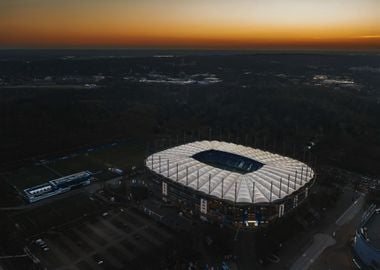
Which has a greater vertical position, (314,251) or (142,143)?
(314,251)

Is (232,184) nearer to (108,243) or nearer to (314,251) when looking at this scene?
(314,251)

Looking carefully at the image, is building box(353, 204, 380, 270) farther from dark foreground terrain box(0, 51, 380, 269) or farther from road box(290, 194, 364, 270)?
dark foreground terrain box(0, 51, 380, 269)

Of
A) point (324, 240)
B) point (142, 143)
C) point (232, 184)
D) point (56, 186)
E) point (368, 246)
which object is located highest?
point (232, 184)

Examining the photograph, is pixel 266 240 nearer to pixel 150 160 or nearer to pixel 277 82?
pixel 150 160

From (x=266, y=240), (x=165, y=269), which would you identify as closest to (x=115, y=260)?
(x=165, y=269)

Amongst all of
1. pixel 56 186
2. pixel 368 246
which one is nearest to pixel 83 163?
pixel 56 186

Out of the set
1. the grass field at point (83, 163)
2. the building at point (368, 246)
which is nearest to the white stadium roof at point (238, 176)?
the building at point (368, 246)

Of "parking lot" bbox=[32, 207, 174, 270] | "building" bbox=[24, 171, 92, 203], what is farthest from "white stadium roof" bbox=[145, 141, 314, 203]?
"building" bbox=[24, 171, 92, 203]

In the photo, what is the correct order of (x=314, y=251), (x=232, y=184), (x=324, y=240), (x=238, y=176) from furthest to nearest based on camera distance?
1. (x=238, y=176)
2. (x=232, y=184)
3. (x=324, y=240)
4. (x=314, y=251)
